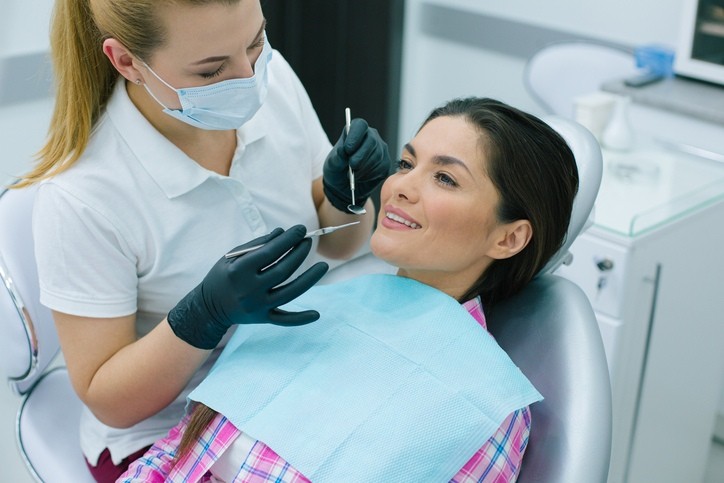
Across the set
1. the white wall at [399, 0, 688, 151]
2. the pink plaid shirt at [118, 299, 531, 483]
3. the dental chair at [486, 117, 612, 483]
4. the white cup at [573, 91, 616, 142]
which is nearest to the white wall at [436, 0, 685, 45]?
the white wall at [399, 0, 688, 151]

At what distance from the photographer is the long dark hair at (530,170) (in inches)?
56.4

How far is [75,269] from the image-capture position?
1346 millimetres

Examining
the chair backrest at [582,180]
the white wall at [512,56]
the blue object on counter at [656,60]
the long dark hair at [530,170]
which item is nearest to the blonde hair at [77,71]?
the long dark hair at [530,170]

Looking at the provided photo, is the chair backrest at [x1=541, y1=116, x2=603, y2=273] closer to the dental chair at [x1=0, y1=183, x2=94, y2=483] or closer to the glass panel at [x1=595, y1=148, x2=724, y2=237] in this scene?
the glass panel at [x1=595, y1=148, x2=724, y2=237]

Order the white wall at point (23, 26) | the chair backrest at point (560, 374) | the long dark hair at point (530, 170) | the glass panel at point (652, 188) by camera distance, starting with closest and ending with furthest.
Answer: the chair backrest at point (560, 374)
the long dark hair at point (530, 170)
the glass panel at point (652, 188)
the white wall at point (23, 26)

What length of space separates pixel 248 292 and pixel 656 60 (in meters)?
1.80

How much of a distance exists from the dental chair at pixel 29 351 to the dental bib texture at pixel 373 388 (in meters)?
0.34

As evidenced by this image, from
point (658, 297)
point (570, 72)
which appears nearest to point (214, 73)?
point (658, 297)

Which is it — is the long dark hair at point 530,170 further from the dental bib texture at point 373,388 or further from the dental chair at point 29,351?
the dental chair at point 29,351

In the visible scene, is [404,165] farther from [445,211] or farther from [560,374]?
[560,374]

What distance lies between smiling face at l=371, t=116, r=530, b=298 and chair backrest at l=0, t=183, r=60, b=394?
0.58 meters

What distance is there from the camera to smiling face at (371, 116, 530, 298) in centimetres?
144

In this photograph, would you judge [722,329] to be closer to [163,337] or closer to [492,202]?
[492,202]

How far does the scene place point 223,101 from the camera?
1.38m
